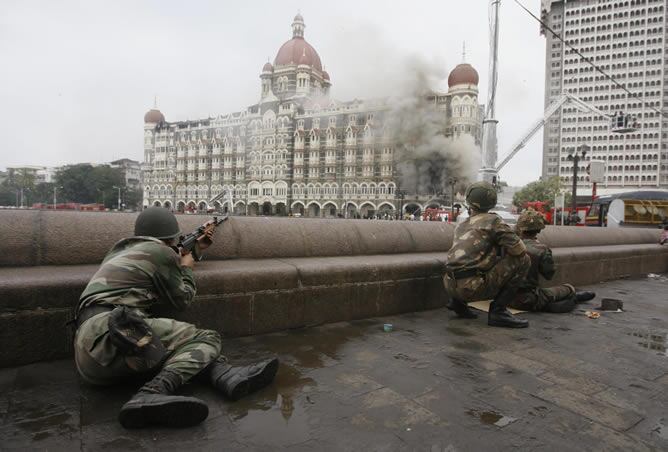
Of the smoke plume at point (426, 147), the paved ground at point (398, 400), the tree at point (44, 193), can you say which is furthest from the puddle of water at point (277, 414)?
the tree at point (44, 193)

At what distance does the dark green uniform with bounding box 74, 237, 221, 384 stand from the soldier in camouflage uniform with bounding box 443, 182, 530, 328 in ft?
7.36

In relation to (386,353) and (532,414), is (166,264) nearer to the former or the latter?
(386,353)

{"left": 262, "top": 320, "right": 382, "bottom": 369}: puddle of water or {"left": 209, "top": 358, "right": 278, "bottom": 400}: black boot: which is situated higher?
{"left": 209, "top": 358, "right": 278, "bottom": 400}: black boot

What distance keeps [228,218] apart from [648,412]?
3.02 meters

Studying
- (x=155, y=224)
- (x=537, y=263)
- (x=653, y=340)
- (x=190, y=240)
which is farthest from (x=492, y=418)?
(x=537, y=263)

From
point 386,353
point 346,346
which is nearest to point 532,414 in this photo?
point 386,353

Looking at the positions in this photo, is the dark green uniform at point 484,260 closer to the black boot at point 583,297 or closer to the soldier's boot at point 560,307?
the soldier's boot at point 560,307

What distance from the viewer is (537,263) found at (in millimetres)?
4270

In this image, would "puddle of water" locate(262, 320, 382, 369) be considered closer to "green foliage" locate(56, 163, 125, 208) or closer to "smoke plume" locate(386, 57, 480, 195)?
"smoke plume" locate(386, 57, 480, 195)

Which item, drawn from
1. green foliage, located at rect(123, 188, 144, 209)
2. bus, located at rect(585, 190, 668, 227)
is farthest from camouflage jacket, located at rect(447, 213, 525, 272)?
green foliage, located at rect(123, 188, 144, 209)

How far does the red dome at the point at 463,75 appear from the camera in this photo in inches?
2138

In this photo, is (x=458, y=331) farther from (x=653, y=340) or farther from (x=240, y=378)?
(x=240, y=378)

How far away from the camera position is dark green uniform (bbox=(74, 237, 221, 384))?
1.86 m

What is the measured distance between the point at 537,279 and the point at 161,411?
3.96 metres
